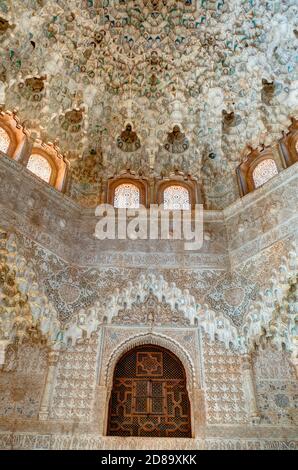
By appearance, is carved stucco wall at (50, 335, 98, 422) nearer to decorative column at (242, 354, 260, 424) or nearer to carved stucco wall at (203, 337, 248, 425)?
carved stucco wall at (203, 337, 248, 425)

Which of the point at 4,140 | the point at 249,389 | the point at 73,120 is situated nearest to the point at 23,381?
the point at 249,389

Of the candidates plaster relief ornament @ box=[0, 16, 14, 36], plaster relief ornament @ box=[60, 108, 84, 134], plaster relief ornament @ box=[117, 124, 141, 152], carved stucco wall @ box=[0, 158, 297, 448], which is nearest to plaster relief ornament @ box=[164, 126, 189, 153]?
plaster relief ornament @ box=[117, 124, 141, 152]

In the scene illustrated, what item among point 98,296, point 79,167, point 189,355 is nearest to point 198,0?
point 79,167

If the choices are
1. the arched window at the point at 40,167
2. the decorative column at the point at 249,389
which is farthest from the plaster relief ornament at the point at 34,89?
the decorative column at the point at 249,389

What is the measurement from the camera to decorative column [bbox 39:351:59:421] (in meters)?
5.64

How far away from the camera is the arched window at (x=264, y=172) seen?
301 inches

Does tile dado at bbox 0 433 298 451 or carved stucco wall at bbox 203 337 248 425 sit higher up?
carved stucco wall at bbox 203 337 248 425

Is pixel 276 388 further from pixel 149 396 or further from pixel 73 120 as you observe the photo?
pixel 73 120

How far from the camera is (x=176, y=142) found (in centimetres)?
850

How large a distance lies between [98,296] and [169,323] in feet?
4.00

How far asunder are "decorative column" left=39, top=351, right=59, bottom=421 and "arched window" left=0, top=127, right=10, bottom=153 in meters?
3.60

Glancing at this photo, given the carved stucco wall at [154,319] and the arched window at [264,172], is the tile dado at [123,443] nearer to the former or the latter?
the carved stucco wall at [154,319]

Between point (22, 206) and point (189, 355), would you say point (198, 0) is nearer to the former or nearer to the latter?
point (22, 206)

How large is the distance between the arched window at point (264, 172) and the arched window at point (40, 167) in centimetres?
395
